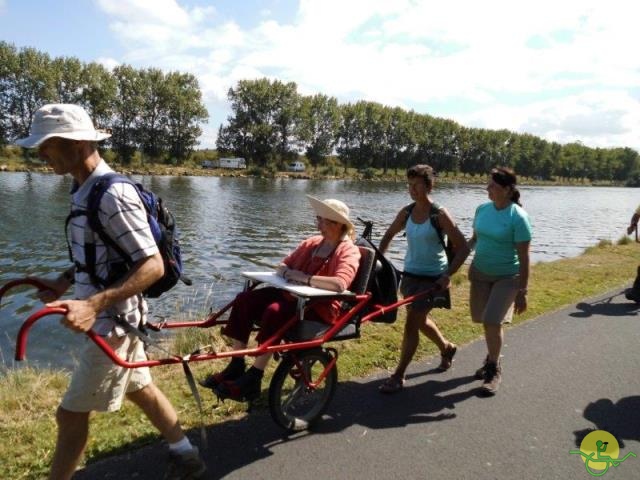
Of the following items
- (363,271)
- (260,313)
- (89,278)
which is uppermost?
(89,278)

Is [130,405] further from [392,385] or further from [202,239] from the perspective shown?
[202,239]

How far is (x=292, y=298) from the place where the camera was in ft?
12.5

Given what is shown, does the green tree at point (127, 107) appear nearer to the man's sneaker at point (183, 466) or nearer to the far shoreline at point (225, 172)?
the far shoreline at point (225, 172)

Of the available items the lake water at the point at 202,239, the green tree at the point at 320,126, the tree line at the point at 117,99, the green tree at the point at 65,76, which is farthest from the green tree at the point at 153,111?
the lake water at the point at 202,239

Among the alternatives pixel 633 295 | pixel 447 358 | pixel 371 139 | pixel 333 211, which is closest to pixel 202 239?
pixel 633 295

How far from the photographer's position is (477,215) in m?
5.32


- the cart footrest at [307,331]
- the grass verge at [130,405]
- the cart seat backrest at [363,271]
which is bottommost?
the grass verge at [130,405]

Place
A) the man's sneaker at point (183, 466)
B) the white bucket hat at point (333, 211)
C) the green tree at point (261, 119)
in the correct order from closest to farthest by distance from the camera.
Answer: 1. the man's sneaker at point (183, 466)
2. the white bucket hat at point (333, 211)
3. the green tree at point (261, 119)

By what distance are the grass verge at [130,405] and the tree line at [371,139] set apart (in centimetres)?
8277

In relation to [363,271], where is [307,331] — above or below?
below

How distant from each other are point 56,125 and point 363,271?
2.53 meters

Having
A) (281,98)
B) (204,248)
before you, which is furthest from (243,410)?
(281,98)

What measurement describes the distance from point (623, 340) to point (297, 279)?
4.99m

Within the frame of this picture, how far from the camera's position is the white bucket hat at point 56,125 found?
257 cm
